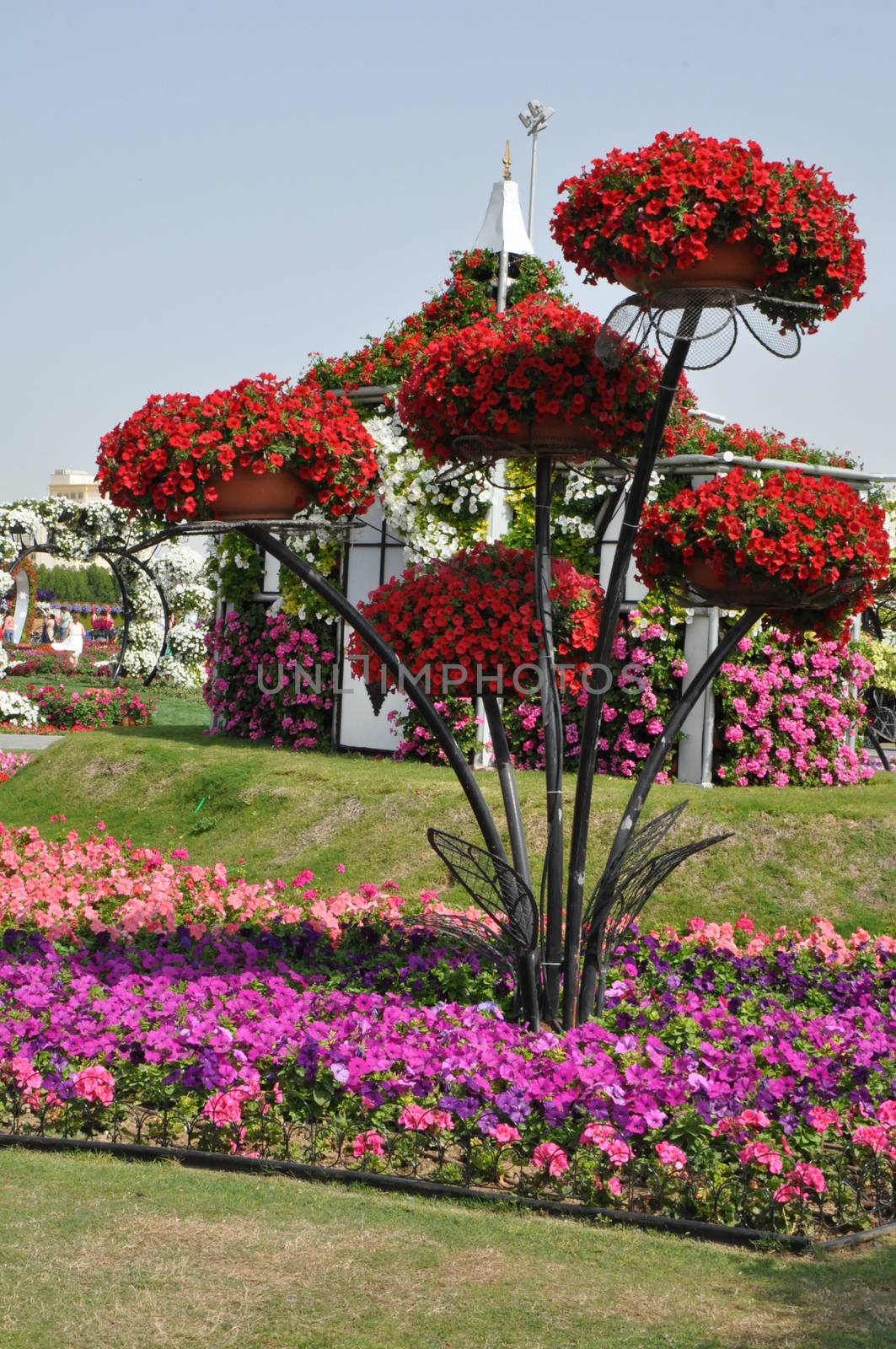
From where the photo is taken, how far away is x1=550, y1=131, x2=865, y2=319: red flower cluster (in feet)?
16.3

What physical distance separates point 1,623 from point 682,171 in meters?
32.0

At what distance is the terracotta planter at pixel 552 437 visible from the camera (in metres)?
5.77

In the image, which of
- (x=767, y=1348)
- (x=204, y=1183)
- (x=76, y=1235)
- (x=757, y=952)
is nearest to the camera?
(x=767, y=1348)

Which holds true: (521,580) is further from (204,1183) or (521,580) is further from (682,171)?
(204,1183)

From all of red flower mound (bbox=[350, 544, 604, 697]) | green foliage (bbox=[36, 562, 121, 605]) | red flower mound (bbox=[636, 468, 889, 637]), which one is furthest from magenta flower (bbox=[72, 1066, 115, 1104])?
green foliage (bbox=[36, 562, 121, 605])

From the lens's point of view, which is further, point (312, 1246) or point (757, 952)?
point (757, 952)

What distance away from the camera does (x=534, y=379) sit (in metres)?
5.65

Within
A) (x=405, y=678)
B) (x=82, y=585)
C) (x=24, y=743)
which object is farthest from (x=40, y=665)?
(x=82, y=585)

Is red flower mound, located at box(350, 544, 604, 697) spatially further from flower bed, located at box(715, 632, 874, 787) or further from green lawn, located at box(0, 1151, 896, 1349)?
flower bed, located at box(715, 632, 874, 787)

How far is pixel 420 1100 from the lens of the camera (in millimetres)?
4832

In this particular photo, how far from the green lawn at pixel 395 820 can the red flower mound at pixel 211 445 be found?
381 cm

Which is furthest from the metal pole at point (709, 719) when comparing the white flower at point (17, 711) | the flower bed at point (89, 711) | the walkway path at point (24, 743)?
the white flower at point (17, 711)

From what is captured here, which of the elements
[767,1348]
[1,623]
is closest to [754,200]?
[767,1348]

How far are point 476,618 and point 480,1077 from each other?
5.91ft
